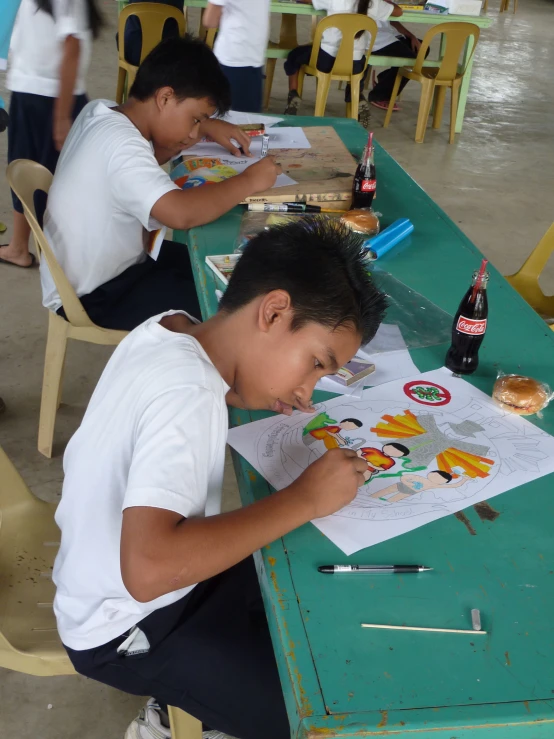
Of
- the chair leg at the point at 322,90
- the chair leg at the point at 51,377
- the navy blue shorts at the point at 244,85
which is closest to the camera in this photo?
the chair leg at the point at 51,377

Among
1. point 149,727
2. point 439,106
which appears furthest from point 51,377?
point 439,106

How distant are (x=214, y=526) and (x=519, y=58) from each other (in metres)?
8.13

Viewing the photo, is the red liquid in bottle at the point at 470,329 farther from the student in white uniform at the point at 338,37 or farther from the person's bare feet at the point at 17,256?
the student in white uniform at the point at 338,37

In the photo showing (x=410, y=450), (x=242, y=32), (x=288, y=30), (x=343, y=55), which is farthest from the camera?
(x=288, y=30)

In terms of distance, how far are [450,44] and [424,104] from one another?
40 cm

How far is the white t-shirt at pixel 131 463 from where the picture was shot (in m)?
0.88

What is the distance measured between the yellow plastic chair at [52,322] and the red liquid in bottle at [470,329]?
3.21ft

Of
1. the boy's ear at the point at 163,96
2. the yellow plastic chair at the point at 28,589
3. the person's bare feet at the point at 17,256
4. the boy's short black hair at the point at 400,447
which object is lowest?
the person's bare feet at the point at 17,256

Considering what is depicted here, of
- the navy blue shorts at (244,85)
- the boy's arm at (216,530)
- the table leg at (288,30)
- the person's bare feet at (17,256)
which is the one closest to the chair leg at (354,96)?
the table leg at (288,30)

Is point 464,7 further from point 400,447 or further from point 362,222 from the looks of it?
point 400,447

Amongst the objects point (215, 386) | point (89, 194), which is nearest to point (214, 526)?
point (215, 386)

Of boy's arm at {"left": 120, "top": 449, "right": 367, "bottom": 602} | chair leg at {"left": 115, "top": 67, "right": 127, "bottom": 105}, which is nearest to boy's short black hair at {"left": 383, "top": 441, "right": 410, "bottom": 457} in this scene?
boy's arm at {"left": 120, "top": 449, "right": 367, "bottom": 602}

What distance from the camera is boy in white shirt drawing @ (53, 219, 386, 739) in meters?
0.89

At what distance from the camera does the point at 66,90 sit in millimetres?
2643
